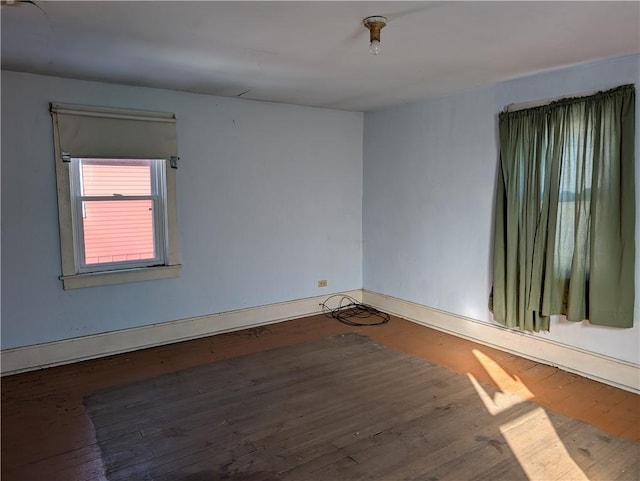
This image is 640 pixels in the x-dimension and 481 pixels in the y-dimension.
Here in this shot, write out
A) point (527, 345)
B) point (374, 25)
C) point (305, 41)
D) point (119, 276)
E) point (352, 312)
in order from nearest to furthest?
point (374, 25) → point (305, 41) → point (527, 345) → point (119, 276) → point (352, 312)

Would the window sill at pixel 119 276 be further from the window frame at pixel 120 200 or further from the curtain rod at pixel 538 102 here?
the curtain rod at pixel 538 102

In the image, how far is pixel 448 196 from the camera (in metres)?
4.55

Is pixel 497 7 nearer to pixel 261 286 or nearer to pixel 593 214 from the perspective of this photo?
pixel 593 214

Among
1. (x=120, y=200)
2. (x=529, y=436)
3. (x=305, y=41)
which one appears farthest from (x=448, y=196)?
(x=120, y=200)

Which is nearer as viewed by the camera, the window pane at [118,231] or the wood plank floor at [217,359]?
the wood plank floor at [217,359]

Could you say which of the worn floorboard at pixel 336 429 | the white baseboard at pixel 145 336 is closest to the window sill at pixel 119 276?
the white baseboard at pixel 145 336

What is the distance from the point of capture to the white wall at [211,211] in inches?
141

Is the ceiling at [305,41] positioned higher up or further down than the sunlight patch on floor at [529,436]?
higher up

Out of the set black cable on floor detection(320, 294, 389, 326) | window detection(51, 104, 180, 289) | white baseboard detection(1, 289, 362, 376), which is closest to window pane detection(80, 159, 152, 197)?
window detection(51, 104, 180, 289)

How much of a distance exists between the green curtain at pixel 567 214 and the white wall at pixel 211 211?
2.01 m

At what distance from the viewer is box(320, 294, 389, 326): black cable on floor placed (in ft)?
16.6

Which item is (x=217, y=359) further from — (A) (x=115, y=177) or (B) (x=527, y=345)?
(B) (x=527, y=345)

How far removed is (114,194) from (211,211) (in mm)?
906

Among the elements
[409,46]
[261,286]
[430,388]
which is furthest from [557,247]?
[261,286]
